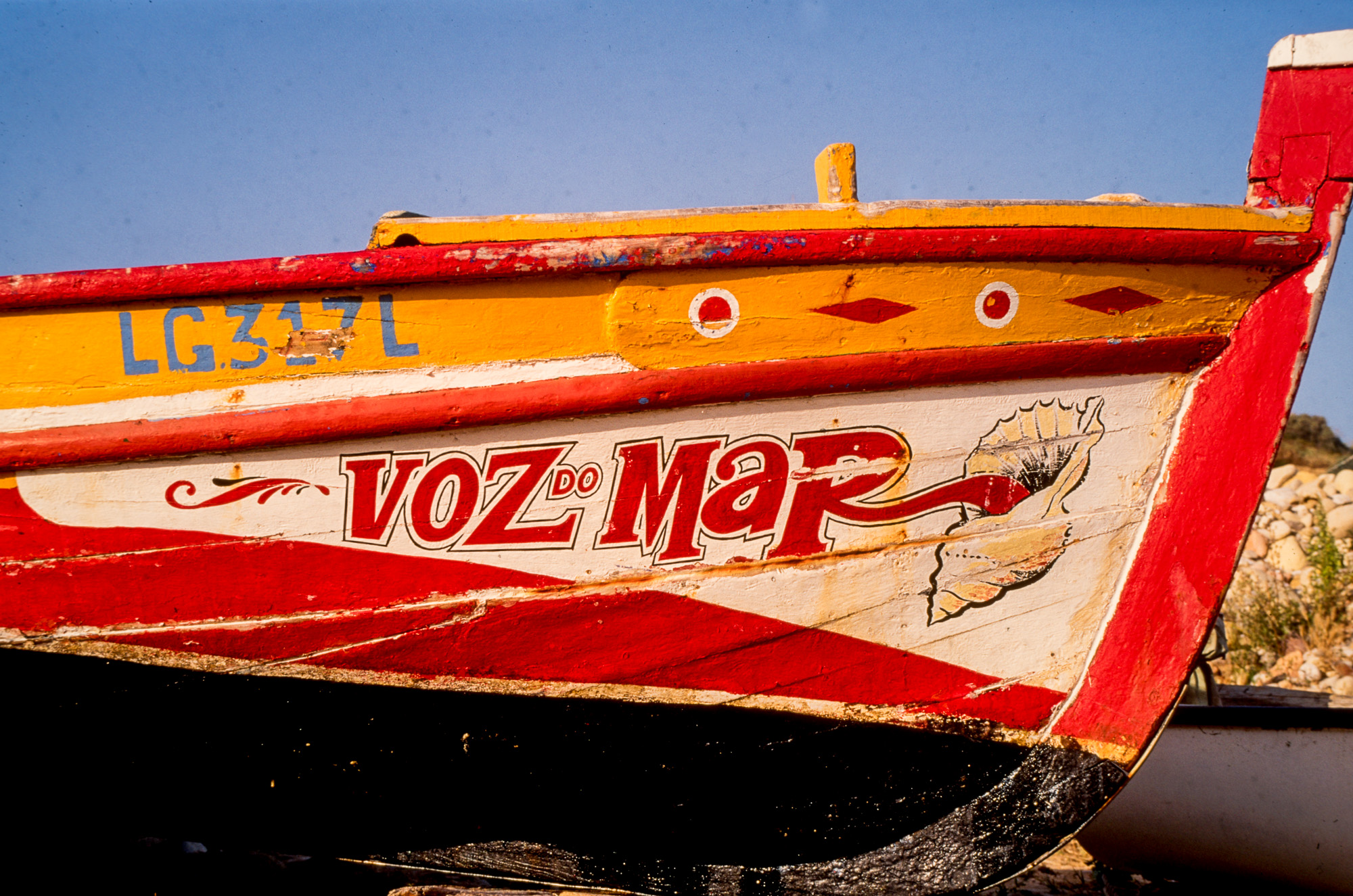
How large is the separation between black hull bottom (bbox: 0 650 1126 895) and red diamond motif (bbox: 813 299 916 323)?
1.02m

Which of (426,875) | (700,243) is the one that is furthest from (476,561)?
(426,875)

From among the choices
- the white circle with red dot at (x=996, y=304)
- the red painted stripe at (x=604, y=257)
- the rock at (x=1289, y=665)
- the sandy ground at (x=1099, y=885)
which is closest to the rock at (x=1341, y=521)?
the rock at (x=1289, y=665)

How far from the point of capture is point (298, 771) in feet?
7.21

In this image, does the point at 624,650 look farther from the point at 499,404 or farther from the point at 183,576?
the point at 183,576

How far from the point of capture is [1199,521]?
2.19 m

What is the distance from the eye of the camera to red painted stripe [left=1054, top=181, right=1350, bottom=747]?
2.14m

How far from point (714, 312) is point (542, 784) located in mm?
1293

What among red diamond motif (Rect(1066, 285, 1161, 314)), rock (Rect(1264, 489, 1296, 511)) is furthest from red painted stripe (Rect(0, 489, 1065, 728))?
rock (Rect(1264, 489, 1296, 511))

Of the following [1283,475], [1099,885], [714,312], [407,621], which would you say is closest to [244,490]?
[407,621]

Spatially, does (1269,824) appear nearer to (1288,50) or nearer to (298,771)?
(1288,50)

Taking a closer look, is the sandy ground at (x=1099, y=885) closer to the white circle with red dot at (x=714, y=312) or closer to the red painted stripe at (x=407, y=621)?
the red painted stripe at (x=407, y=621)

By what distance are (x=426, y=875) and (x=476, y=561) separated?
144cm

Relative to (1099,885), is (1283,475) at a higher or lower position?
higher

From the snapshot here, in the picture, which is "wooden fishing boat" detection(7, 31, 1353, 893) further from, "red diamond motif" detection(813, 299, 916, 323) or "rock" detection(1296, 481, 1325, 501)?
"rock" detection(1296, 481, 1325, 501)
